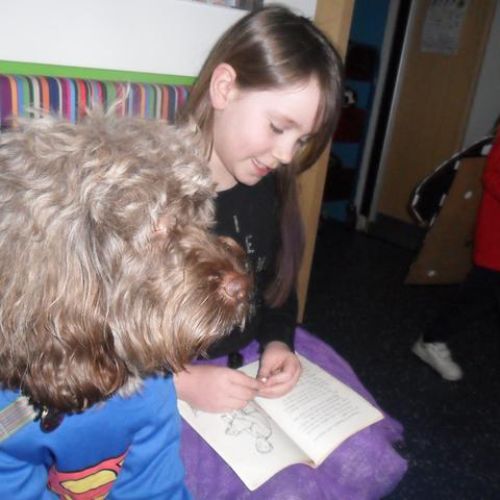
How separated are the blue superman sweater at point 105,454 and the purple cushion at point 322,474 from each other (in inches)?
2.9

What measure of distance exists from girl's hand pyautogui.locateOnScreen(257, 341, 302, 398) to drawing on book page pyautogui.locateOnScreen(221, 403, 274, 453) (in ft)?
0.18

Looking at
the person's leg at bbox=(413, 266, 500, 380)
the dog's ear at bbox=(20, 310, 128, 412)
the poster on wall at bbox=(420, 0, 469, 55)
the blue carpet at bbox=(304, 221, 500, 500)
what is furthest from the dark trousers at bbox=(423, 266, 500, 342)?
the poster on wall at bbox=(420, 0, 469, 55)

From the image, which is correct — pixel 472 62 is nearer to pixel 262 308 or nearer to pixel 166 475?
pixel 262 308

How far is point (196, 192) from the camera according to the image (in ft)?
2.42

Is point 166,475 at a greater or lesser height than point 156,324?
lesser

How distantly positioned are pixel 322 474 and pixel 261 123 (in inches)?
29.0

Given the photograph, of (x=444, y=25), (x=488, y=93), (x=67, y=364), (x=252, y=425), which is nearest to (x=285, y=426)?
(x=252, y=425)

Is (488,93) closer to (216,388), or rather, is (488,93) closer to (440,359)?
(440,359)

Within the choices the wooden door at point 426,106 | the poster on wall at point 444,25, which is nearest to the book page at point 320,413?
the wooden door at point 426,106

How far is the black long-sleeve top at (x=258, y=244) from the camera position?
3.71 ft

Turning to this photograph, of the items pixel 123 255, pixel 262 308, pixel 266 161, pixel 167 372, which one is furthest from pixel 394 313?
pixel 123 255

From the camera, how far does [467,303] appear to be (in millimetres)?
2201

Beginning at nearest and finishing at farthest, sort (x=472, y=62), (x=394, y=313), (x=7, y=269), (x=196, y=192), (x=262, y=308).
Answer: (x=7, y=269) → (x=196, y=192) → (x=262, y=308) → (x=394, y=313) → (x=472, y=62)

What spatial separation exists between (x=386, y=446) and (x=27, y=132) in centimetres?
92
